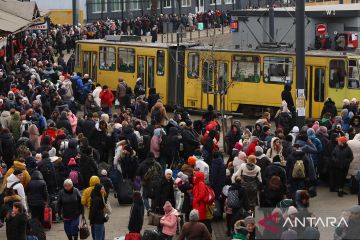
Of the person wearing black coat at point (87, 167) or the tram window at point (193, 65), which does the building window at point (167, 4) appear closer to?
the tram window at point (193, 65)

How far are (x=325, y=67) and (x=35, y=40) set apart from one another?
22272 mm

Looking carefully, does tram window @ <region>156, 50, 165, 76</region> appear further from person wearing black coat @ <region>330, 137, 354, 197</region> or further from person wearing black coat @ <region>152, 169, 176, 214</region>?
person wearing black coat @ <region>152, 169, 176, 214</region>

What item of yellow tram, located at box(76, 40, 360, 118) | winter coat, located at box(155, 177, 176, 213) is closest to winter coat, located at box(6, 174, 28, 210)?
winter coat, located at box(155, 177, 176, 213)

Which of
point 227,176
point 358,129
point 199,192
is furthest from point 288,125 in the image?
point 199,192

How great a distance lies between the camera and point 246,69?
37.4 metres

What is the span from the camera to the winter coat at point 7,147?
90.4 feet

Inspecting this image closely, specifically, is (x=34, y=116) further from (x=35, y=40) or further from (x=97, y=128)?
(x=35, y=40)

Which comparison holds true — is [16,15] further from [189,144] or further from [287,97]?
[189,144]

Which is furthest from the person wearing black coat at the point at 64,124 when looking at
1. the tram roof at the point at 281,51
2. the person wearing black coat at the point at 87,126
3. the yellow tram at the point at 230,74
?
the tram roof at the point at 281,51

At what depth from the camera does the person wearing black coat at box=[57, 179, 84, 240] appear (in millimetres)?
20875

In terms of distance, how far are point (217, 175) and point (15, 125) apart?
26.2 ft

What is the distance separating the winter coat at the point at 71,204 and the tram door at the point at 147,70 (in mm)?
19096

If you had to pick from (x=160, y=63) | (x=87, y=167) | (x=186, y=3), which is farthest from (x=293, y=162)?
(x=186, y=3)

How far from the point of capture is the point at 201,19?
7062 centimetres
